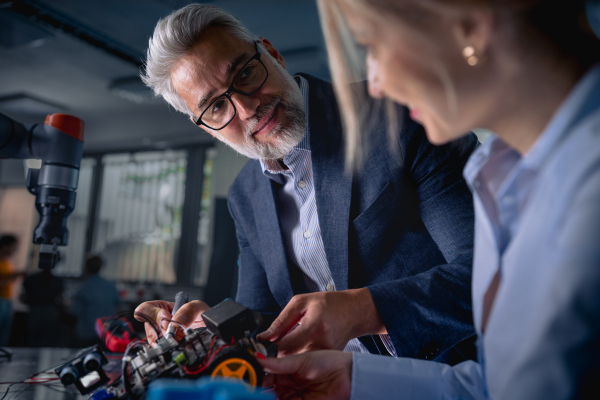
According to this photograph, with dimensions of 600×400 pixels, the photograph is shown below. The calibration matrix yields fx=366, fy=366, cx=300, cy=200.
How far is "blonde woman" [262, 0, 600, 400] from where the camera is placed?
374 mm

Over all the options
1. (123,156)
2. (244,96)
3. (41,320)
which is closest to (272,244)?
(244,96)

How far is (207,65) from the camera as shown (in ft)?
4.25

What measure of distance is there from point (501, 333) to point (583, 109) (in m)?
0.30

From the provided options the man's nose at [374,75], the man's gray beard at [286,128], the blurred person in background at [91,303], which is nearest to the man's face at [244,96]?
the man's gray beard at [286,128]

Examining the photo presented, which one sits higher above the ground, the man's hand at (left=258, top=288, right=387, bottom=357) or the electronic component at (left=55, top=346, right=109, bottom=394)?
the man's hand at (left=258, top=288, right=387, bottom=357)

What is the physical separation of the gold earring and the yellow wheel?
586 mm

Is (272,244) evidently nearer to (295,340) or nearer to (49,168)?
(295,340)

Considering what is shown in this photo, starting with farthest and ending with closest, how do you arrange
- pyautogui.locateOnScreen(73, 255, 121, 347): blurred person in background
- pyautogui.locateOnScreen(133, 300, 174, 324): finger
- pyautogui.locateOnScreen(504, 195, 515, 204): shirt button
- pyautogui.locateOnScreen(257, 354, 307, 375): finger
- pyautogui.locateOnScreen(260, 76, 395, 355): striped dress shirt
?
pyautogui.locateOnScreen(73, 255, 121, 347): blurred person in background, pyautogui.locateOnScreen(260, 76, 395, 355): striped dress shirt, pyautogui.locateOnScreen(133, 300, 174, 324): finger, pyautogui.locateOnScreen(257, 354, 307, 375): finger, pyautogui.locateOnScreen(504, 195, 515, 204): shirt button

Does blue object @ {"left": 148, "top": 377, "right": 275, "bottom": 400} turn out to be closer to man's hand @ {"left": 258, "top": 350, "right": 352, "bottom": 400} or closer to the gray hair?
man's hand @ {"left": 258, "top": 350, "right": 352, "bottom": 400}

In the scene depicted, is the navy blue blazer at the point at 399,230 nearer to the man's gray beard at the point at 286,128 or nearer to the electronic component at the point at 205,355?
the man's gray beard at the point at 286,128

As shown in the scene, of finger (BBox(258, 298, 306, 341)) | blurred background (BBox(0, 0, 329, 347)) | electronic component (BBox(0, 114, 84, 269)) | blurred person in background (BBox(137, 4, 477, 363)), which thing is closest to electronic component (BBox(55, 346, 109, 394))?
blurred person in background (BBox(137, 4, 477, 363))

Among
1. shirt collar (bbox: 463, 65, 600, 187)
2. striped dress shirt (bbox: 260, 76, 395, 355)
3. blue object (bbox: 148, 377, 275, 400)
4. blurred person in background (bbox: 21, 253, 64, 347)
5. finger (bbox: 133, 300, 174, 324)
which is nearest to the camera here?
blue object (bbox: 148, 377, 275, 400)

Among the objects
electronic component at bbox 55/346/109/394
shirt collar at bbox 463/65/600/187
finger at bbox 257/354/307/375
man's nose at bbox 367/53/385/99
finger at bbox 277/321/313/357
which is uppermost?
man's nose at bbox 367/53/385/99

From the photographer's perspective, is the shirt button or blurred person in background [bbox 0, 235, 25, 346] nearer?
the shirt button
